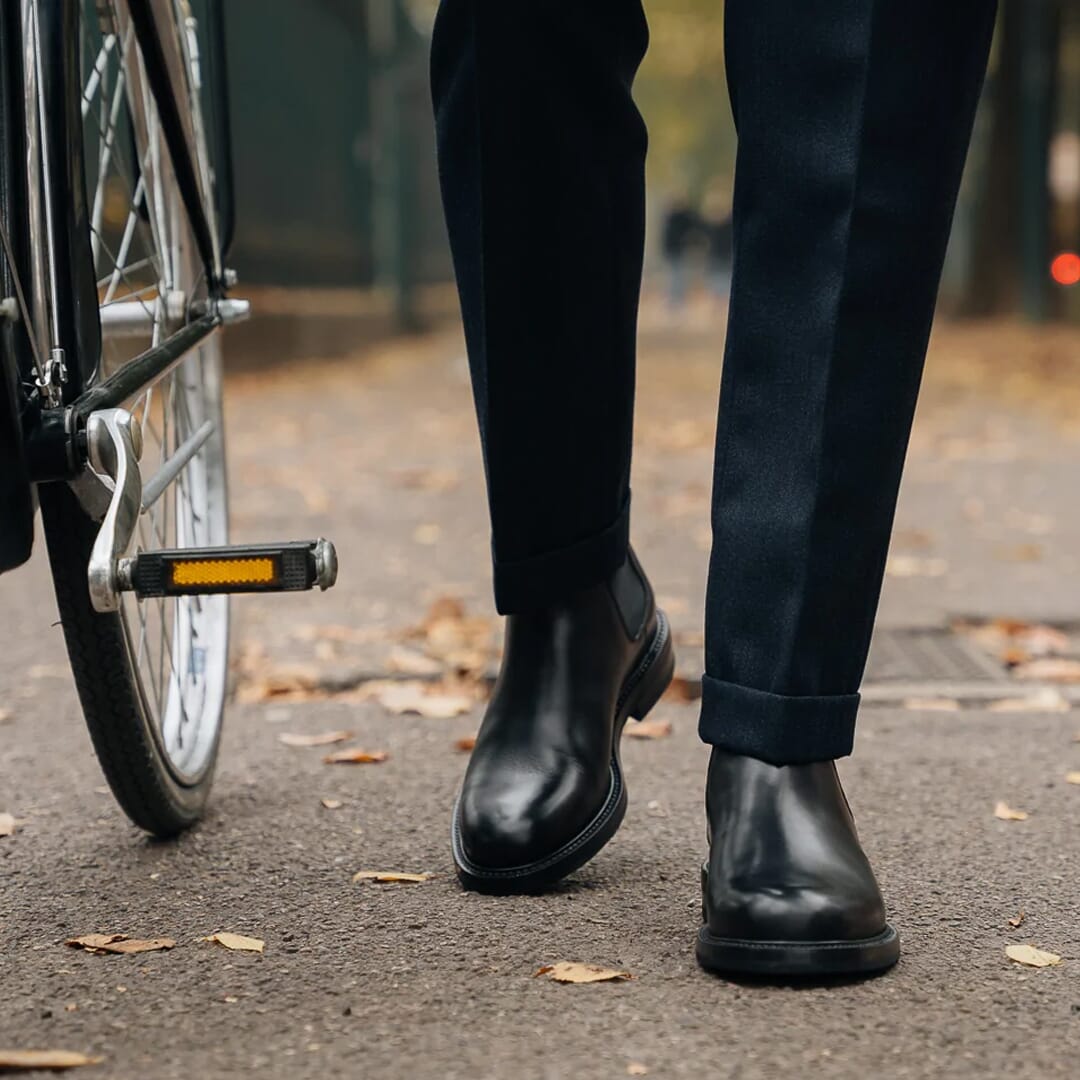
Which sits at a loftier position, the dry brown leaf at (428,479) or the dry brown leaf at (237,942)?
the dry brown leaf at (237,942)

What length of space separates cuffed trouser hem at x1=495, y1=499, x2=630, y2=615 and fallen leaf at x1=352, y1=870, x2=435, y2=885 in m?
0.28

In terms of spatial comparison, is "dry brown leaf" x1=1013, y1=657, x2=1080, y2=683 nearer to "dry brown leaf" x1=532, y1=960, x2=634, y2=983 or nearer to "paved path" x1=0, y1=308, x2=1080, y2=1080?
"paved path" x1=0, y1=308, x2=1080, y2=1080

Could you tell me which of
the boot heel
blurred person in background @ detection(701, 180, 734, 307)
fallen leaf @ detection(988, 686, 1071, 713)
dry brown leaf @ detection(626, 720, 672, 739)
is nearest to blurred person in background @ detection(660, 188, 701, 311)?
blurred person in background @ detection(701, 180, 734, 307)

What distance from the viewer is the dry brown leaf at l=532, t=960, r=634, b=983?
60.1 inches

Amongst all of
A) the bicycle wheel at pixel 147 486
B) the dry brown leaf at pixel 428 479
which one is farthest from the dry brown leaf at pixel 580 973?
the dry brown leaf at pixel 428 479

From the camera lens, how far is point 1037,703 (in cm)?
281

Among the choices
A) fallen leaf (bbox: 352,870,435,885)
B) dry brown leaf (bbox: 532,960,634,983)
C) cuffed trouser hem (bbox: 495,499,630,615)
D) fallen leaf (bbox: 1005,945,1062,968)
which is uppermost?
cuffed trouser hem (bbox: 495,499,630,615)

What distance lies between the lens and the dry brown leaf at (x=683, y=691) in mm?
2863

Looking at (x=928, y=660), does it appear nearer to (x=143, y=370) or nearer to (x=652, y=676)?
(x=652, y=676)

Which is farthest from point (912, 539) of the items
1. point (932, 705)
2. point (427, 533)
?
point (932, 705)

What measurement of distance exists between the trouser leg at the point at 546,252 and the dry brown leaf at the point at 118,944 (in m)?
0.47

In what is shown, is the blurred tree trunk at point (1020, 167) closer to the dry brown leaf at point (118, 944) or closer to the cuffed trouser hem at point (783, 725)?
the cuffed trouser hem at point (783, 725)

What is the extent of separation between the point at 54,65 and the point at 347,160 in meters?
12.9

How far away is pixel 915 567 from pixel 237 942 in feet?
8.90
